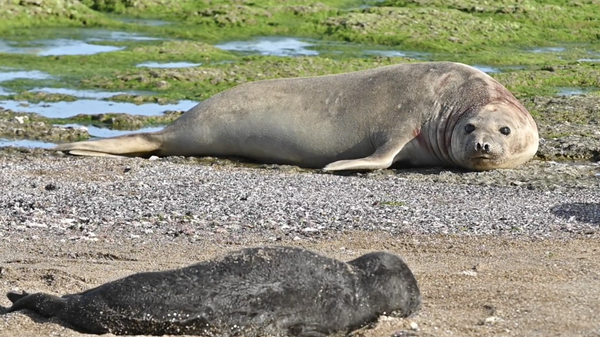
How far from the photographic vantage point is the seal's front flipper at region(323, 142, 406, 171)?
10.8m

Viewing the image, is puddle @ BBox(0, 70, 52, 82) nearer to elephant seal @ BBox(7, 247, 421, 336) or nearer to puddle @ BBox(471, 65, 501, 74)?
puddle @ BBox(471, 65, 501, 74)

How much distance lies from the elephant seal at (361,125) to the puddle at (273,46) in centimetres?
721

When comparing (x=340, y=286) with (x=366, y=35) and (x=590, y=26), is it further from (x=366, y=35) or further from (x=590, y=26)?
(x=590, y=26)

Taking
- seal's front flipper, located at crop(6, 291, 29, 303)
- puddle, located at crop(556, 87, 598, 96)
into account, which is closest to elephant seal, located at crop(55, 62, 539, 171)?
puddle, located at crop(556, 87, 598, 96)

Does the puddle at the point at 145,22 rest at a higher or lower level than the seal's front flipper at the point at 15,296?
lower

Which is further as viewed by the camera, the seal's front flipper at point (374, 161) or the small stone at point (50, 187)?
the seal's front flipper at point (374, 161)

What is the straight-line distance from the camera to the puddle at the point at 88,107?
547 inches

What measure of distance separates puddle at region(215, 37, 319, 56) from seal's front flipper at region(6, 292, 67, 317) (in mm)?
13761

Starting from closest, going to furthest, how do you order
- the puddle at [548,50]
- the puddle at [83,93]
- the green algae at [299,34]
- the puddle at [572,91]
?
the puddle at [83,93] → the puddle at [572,91] → the green algae at [299,34] → the puddle at [548,50]

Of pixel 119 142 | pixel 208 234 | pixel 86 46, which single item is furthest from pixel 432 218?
pixel 86 46

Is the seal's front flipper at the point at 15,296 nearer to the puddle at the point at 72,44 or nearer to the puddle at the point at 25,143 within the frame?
the puddle at the point at 25,143

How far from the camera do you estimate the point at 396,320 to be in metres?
5.62

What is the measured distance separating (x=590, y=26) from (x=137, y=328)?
19738 mm

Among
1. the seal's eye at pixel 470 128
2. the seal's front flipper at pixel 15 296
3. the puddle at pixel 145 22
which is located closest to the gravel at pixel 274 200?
the seal's eye at pixel 470 128
